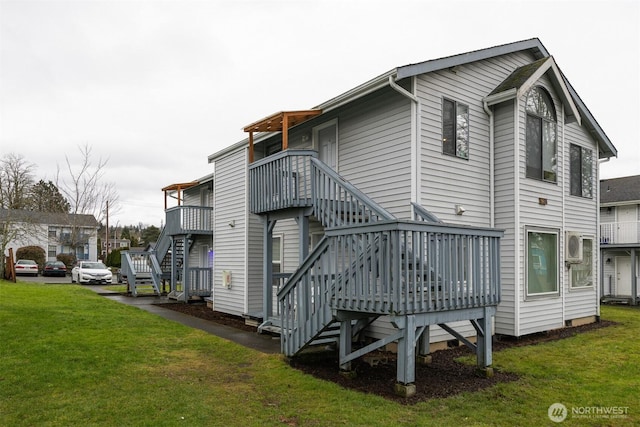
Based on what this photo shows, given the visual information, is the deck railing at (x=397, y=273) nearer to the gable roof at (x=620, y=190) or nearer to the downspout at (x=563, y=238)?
the downspout at (x=563, y=238)

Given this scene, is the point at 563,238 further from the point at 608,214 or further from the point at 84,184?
the point at 84,184

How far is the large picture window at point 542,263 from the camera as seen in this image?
Result: 1046 cm

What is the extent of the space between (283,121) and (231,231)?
17.3 feet

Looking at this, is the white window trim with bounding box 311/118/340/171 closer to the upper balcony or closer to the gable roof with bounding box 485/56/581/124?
the upper balcony

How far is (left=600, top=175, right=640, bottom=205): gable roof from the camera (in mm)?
22672

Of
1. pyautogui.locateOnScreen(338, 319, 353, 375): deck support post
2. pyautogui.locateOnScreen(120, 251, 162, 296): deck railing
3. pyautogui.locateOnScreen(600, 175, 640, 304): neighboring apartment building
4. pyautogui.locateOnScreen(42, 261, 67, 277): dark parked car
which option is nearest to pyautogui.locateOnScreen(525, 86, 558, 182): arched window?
pyautogui.locateOnScreen(338, 319, 353, 375): deck support post

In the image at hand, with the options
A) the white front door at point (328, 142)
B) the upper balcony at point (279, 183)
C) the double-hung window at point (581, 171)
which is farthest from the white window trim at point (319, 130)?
the double-hung window at point (581, 171)

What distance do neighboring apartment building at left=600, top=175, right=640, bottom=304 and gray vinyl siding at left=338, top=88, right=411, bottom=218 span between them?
51.1 feet

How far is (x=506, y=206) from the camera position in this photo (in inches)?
404

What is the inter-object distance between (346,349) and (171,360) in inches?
126

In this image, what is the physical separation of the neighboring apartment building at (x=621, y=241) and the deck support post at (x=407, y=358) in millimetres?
17865

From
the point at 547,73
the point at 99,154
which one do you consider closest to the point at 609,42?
the point at 547,73

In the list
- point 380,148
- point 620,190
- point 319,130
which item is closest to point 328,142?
point 319,130

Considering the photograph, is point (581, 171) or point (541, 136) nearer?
point (541, 136)
